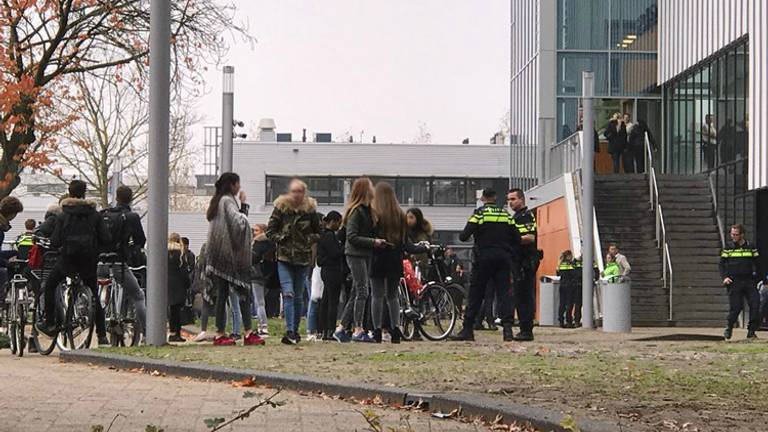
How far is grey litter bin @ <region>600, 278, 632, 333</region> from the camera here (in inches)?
968

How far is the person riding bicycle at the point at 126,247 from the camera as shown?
16.0m

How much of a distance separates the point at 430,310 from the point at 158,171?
4.46m

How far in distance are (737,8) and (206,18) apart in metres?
13.3

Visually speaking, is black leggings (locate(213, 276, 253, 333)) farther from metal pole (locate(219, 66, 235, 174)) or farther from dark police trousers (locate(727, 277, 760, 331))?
metal pole (locate(219, 66, 235, 174))

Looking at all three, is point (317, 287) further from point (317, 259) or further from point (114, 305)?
point (114, 305)

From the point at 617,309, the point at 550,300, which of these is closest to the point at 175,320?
the point at 617,309

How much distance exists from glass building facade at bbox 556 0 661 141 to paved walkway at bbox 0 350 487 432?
3286cm

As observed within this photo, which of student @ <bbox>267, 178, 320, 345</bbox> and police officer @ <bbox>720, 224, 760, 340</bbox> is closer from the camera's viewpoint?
student @ <bbox>267, 178, 320, 345</bbox>

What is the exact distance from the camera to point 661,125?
42750 mm

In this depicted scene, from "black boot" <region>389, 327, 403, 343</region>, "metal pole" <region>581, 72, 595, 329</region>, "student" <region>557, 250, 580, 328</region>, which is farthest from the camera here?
"student" <region>557, 250, 580, 328</region>

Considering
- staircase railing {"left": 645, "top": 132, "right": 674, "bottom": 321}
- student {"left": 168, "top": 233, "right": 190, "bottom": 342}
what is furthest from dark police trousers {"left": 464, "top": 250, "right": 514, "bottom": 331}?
staircase railing {"left": 645, "top": 132, "right": 674, "bottom": 321}

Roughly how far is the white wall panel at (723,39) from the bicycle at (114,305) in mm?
18578

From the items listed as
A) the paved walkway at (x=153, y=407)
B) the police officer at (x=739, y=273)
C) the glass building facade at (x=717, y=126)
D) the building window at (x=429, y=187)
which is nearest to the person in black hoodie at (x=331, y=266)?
the paved walkway at (x=153, y=407)

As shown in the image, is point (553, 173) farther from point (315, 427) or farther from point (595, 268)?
point (315, 427)
